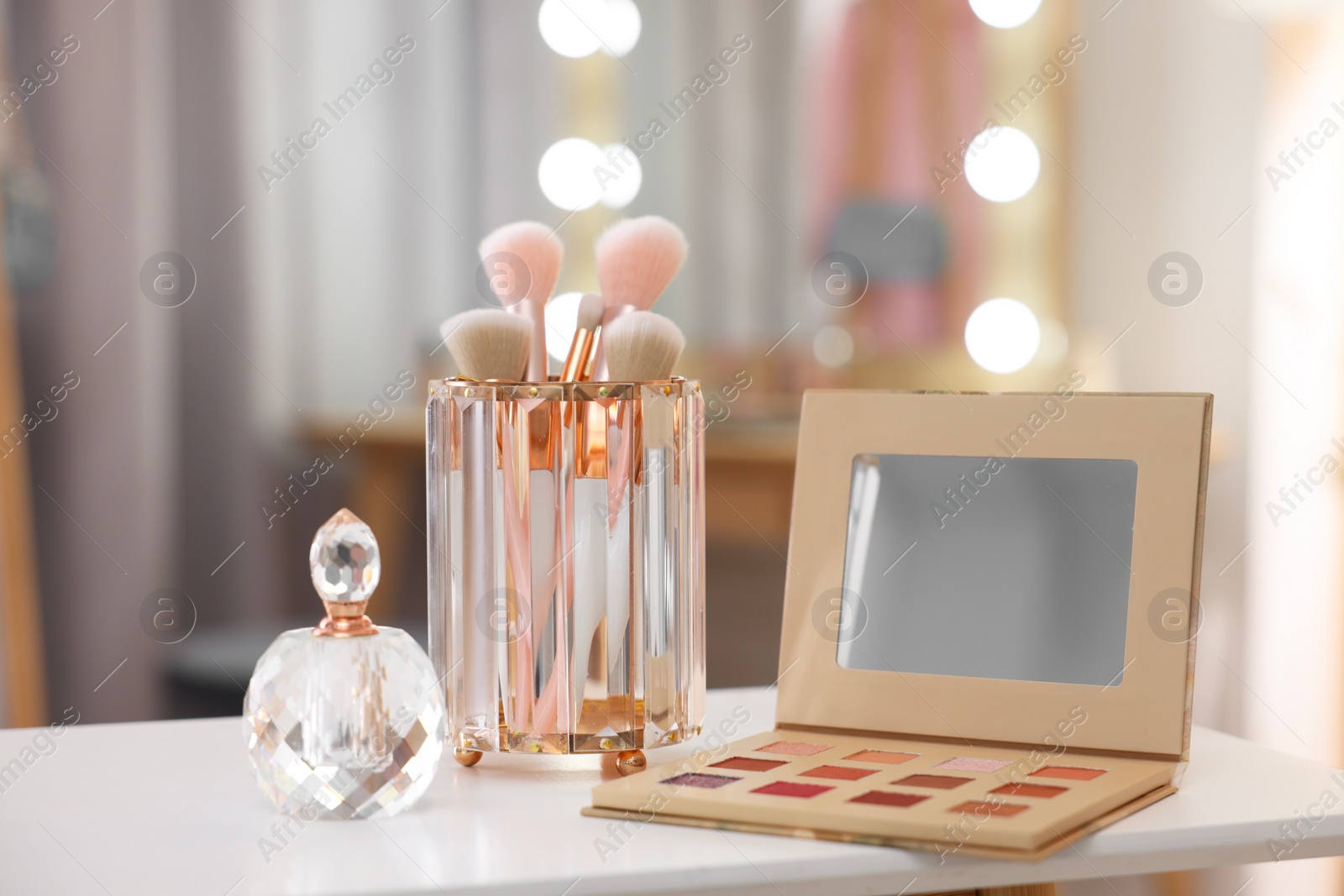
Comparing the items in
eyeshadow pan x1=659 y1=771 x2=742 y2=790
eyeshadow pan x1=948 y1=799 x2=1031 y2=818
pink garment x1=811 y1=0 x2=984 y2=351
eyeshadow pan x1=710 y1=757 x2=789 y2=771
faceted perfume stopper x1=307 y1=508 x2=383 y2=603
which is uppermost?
pink garment x1=811 y1=0 x2=984 y2=351

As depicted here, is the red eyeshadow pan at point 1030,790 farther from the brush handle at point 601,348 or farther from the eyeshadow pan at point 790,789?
the brush handle at point 601,348

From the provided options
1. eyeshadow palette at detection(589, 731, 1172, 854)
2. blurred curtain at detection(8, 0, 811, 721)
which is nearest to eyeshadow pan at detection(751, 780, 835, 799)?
eyeshadow palette at detection(589, 731, 1172, 854)

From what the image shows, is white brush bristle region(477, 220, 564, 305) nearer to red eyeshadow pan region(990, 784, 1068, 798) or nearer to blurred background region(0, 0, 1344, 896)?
red eyeshadow pan region(990, 784, 1068, 798)

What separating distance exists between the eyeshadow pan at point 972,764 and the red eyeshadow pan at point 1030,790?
26 millimetres

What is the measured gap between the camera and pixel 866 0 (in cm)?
188

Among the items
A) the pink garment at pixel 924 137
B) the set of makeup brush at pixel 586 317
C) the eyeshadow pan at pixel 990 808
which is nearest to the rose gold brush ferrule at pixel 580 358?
the set of makeup brush at pixel 586 317

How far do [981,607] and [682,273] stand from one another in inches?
56.6

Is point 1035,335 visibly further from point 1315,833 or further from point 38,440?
point 1315,833

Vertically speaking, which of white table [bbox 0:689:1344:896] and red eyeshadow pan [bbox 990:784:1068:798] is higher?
red eyeshadow pan [bbox 990:784:1068:798]

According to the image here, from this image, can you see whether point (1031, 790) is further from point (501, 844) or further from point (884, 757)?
point (501, 844)

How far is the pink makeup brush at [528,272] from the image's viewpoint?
1.69 feet

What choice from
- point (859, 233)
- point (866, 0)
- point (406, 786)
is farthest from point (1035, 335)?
point (406, 786)

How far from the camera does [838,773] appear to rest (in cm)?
46

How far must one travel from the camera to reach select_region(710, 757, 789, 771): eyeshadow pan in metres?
0.46
